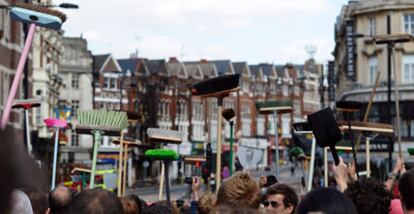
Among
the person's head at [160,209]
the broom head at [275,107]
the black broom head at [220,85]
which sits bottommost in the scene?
the person's head at [160,209]

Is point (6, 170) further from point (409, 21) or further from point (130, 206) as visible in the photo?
point (409, 21)

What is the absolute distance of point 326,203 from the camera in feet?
12.0

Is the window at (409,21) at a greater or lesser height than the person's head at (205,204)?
greater

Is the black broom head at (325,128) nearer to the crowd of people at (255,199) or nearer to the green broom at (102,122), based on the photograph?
the crowd of people at (255,199)

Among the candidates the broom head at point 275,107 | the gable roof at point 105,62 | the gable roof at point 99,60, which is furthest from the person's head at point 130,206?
the gable roof at point 105,62

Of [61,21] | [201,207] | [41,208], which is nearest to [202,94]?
[61,21]

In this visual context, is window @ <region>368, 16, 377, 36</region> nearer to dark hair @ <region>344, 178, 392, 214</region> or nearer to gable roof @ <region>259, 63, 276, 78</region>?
dark hair @ <region>344, 178, 392, 214</region>

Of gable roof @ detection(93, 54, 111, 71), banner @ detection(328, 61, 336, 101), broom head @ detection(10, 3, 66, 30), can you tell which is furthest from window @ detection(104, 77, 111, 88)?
broom head @ detection(10, 3, 66, 30)

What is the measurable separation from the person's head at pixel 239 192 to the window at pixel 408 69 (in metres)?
46.3

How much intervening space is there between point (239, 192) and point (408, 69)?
4652 centimetres

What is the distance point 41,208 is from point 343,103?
8642mm

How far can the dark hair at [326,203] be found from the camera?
3650mm

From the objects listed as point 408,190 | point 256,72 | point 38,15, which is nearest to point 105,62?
point 256,72

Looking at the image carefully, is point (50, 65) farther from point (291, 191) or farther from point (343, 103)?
point (291, 191)
